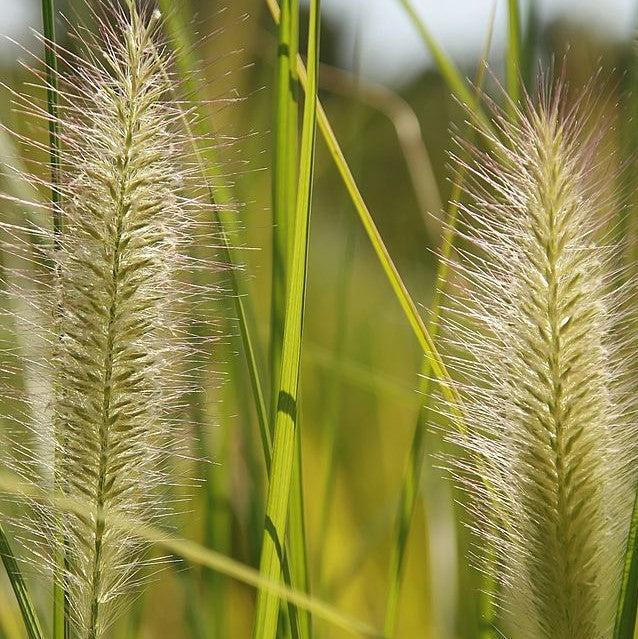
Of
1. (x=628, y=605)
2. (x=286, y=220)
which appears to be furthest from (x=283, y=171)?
(x=628, y=605)

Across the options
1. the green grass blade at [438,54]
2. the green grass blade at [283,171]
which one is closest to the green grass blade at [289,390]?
the green grass blade at [283,171]

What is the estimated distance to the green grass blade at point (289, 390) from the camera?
0.59 m

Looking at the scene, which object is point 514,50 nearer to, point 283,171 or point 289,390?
point 283,171

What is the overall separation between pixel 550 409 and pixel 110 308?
316mm

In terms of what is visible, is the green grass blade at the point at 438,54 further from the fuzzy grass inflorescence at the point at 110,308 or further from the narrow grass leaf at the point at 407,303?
the fuzzy grass inflorescence at the point at 110,308

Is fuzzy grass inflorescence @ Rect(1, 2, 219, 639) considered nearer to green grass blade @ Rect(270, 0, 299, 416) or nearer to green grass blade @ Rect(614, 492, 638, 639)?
green grass blade @ Rect(270, 0, 299, 416)

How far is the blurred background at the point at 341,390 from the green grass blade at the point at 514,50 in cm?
3

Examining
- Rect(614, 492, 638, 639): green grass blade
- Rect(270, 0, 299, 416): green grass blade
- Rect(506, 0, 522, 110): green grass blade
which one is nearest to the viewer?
Rect(614, 492, 638, 639): green grass blade

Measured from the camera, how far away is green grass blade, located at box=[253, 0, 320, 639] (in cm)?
59

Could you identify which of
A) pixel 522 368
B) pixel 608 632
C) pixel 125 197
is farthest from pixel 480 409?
pixel 125 197

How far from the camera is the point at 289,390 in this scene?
24.3 inches

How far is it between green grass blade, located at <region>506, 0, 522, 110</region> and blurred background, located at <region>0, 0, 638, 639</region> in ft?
0.10

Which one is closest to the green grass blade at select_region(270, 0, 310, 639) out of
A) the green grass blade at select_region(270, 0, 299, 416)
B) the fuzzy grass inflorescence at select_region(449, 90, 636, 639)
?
the green grass blade at select_region(270, 0, 299, 416)

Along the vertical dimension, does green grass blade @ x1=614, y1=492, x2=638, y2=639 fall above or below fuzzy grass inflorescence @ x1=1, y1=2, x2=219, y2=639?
below
